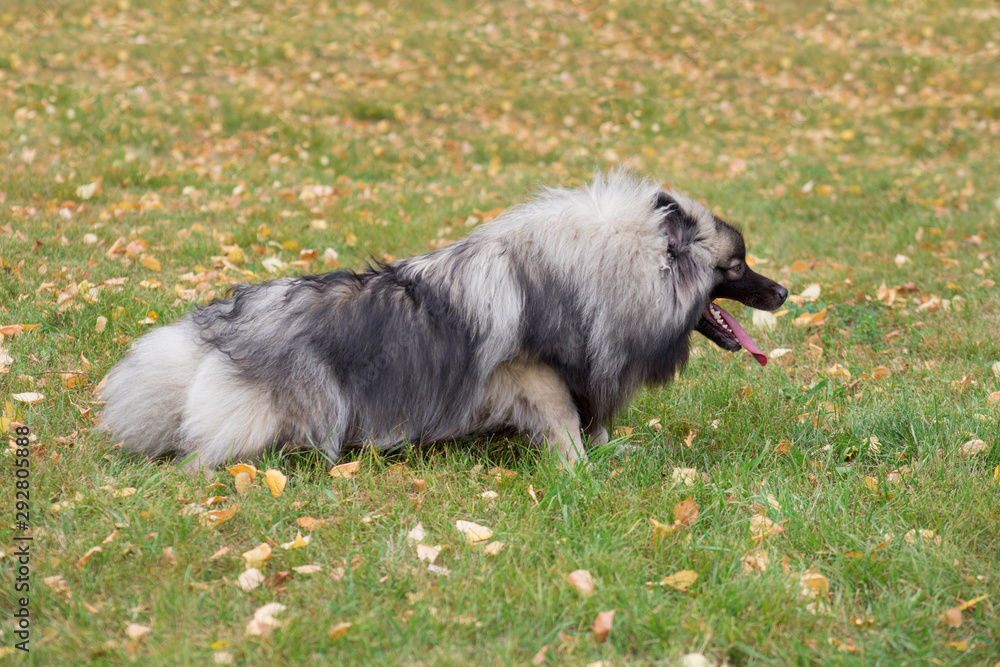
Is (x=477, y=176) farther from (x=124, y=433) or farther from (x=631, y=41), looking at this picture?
(x=631, y=41)

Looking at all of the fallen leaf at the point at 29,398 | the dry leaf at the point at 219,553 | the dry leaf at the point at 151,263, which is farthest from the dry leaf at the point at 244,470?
the dry leaf at the point at 151,263

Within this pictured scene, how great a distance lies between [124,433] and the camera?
11.9 feet

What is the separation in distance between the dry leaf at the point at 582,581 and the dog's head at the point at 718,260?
152 cm

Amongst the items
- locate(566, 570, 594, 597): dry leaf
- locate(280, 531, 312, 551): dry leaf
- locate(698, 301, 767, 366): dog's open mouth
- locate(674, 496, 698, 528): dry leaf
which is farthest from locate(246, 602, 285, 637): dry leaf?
locate(698, 301, 767, 366): dog's open mouth

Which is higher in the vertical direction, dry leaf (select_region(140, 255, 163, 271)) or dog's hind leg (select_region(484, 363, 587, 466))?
dog's hind leg (select_region(484, 363, 587, 466))

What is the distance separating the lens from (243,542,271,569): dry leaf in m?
2.87

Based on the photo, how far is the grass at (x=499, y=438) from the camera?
104 inches

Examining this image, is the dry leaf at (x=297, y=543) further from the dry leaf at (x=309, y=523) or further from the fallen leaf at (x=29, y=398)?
the fallen leaf at (x=29, y=398)

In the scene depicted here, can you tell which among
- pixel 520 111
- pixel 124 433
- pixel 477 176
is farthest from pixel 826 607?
pixel 520 111

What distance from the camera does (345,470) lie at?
3.51 metres

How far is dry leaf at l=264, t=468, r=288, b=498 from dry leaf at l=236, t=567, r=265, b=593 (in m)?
0.52

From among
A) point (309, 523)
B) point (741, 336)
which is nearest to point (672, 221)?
point (741, 336)

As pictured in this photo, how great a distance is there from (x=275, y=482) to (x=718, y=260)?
2.22 metres

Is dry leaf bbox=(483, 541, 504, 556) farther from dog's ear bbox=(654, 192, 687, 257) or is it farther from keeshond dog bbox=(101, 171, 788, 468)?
dog's ear bbox=(654, 192, 687, 257)
